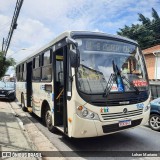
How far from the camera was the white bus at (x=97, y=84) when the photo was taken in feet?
17.8

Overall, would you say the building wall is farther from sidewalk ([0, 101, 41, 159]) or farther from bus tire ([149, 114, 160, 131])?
sidewalk ([0, 101, 41, 159])

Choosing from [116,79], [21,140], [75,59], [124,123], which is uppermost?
[75,59]

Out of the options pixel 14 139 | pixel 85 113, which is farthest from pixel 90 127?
pixel 14 139

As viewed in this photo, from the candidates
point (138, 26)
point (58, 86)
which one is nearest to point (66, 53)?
point (58, 86)

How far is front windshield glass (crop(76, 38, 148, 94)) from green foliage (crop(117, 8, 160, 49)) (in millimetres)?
30893

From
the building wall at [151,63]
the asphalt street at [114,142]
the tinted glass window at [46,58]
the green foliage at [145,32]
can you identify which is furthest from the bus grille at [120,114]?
the green foliage at [145,32]

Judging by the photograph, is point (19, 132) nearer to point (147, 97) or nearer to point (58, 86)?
point (58, 86)

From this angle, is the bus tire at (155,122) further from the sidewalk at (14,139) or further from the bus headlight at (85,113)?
the sidewalk at (14,139)

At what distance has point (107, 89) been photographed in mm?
5648

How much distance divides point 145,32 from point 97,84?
33030 mm

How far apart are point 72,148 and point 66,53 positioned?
2.57 meters

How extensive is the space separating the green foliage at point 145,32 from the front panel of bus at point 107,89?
31.1 metres

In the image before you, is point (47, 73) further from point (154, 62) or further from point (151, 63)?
point (151, 63)

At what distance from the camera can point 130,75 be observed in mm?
6293
